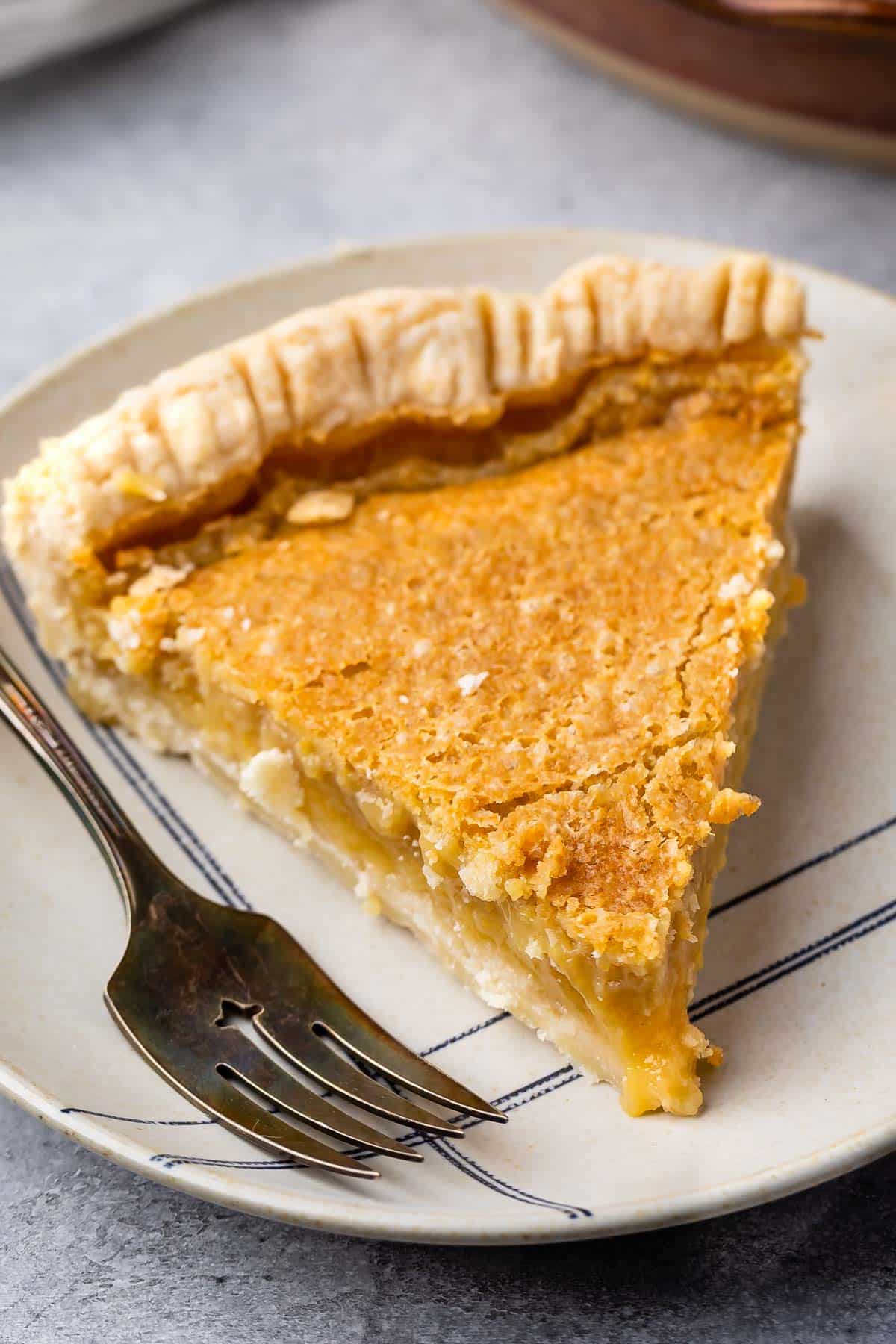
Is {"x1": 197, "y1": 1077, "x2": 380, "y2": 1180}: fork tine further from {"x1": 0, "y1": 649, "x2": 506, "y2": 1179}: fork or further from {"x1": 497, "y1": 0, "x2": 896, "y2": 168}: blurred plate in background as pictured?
{"x1": 497, "y1": 0, "x2": 896, "y2": 168}: blurred plate in background

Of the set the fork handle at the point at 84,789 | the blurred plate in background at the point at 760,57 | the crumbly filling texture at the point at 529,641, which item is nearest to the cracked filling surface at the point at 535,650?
the crumbly filling texture at the point at 529,641

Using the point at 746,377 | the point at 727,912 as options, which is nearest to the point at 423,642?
the point at 727,912

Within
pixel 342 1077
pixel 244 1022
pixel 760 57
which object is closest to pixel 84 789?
pixel 244 1022

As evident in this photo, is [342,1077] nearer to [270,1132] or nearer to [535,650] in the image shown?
[270,1132]

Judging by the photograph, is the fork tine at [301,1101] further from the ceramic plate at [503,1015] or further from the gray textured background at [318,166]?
the gray textured background at [318,166]

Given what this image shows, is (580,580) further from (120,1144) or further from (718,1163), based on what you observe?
(120,1144)

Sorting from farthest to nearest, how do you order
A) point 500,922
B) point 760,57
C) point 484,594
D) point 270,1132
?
point 760,57
point 484,594
point 500,922
point 270,1132

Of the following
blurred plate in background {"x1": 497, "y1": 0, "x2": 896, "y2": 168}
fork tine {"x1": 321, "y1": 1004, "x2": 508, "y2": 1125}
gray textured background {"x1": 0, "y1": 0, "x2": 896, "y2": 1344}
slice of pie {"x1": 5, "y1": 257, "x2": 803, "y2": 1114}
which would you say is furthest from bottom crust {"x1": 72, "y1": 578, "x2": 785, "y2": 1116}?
blurred plate in background {"x1": 497, "y1": 0, "x2": 896, "y2": 168}
